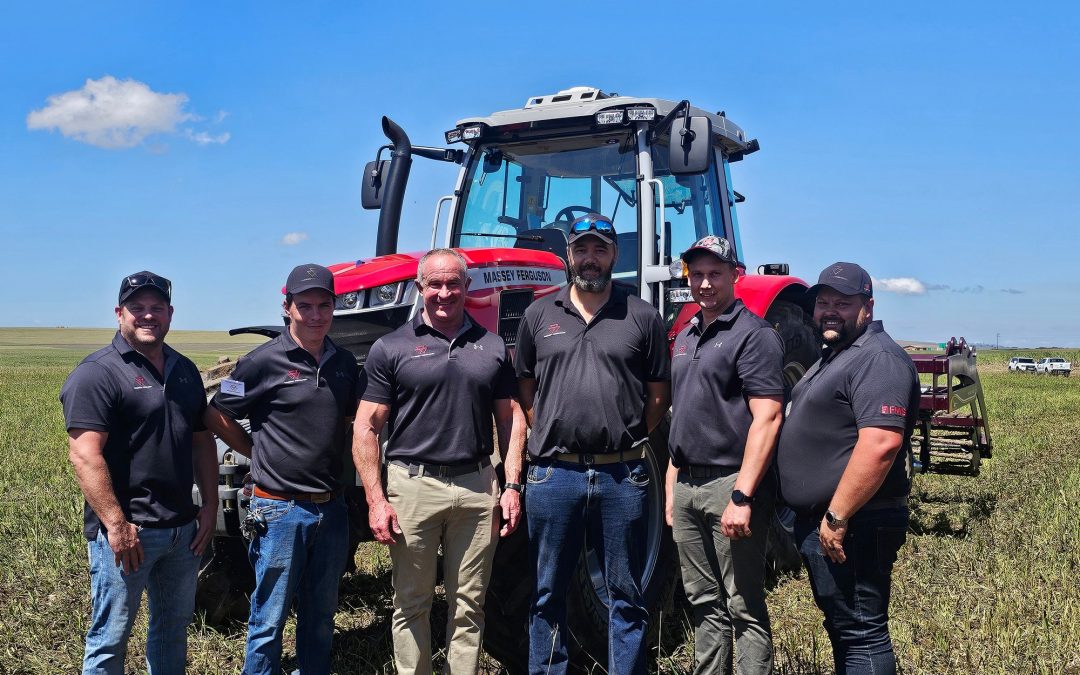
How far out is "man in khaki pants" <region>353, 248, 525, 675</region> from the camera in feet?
11.2

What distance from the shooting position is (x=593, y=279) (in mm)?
3498

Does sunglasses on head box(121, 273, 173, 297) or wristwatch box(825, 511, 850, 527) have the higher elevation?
sunglasses on head box(121, 273, 173, 297)

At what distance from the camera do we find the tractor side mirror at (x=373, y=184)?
552cm

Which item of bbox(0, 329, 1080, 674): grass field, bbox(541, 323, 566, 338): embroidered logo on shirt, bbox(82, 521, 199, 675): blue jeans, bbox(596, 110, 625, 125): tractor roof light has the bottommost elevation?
bbox(0, 329, 1080, 674): grass field

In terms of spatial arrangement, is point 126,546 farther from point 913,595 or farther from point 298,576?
point 913,595

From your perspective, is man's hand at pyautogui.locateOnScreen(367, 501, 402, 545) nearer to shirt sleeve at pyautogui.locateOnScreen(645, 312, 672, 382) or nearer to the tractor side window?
shirt sleeve at pyautogui.locateOnScreen(645, 312, 672, 382)

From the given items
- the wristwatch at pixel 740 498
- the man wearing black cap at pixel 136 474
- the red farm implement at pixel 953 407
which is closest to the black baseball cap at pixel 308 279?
the man wearing black cap at pixel 136 474

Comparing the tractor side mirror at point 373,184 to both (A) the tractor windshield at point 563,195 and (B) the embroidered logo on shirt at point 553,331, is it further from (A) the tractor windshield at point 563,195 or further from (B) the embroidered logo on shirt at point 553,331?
(B) the embroidered logo on shirt at point 553,331

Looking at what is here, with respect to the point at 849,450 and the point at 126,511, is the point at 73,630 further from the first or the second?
the point at 849,450

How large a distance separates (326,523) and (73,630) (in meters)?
1.98

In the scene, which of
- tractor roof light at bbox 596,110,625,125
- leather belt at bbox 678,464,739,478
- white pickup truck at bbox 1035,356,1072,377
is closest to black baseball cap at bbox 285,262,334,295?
leather belt at bbox 678,464,739,478

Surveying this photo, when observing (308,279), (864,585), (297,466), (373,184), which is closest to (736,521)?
(864,585)

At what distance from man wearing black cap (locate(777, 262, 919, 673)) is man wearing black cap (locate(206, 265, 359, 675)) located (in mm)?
1638

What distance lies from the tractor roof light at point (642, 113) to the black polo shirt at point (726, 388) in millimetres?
1992
